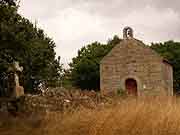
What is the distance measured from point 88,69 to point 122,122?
37726 millimetres

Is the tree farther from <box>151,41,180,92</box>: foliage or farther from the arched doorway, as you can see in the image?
the arched doorway

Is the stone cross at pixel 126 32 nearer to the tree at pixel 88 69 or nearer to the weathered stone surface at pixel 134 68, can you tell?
the weathered stone surface at pixel 134 68

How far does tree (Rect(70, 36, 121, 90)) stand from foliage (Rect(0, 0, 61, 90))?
7.62 m

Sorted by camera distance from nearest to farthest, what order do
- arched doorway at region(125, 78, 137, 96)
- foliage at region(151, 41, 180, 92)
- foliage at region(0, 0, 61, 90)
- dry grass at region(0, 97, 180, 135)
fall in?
dry grass at region(0, 97, 180, 135) < foliage at region(0, 0, 61, 90) < arched doorway at region(125, 78, 137, 96) < foliage at region(151, 41, 180, 92)

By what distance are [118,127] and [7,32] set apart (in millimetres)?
10252

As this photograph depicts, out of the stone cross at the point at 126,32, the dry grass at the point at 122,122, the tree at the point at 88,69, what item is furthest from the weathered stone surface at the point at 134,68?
the dry grass at the point at 122,122

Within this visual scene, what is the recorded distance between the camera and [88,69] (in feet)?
154

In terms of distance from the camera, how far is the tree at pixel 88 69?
46219 millimetres

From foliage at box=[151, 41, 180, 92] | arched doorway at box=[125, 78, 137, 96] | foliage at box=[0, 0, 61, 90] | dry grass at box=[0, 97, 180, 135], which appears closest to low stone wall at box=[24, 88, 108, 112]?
foliage at box=[0, 0, 61, 90]

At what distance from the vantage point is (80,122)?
31.0ft

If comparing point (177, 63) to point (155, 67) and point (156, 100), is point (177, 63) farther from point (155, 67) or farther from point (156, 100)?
point (156, 100)

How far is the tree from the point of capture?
46.2 meters

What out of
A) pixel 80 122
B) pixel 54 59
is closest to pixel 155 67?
pixel 54 59

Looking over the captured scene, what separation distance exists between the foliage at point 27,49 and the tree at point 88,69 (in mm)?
7623
